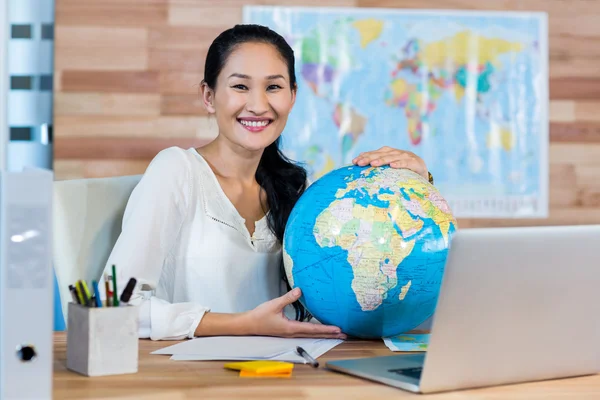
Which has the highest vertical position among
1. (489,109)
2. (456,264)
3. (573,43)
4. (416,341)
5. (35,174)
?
(573,43)

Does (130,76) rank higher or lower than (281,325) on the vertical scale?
higher

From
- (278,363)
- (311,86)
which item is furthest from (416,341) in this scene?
(311,86)

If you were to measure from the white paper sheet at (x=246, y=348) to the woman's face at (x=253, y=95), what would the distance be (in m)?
0.59

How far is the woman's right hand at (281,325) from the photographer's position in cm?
148

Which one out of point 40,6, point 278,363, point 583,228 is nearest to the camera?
point 583,228

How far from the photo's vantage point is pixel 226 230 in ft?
6.19

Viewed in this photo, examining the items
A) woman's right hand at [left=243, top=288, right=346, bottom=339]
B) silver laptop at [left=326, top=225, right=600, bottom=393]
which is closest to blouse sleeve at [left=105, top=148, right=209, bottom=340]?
woman's right hand at [left=243, top=288, right=346, bottom=339]

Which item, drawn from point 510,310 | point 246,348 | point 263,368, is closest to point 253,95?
point 246,348

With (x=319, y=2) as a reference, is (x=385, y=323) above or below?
below

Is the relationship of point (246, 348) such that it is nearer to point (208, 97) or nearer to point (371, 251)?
point (371, 251)

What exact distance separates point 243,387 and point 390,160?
0.67 metres

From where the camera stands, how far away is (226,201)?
75.8 inches

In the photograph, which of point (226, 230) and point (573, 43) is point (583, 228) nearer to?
point (226, 230)

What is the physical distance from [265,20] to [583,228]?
243cm
